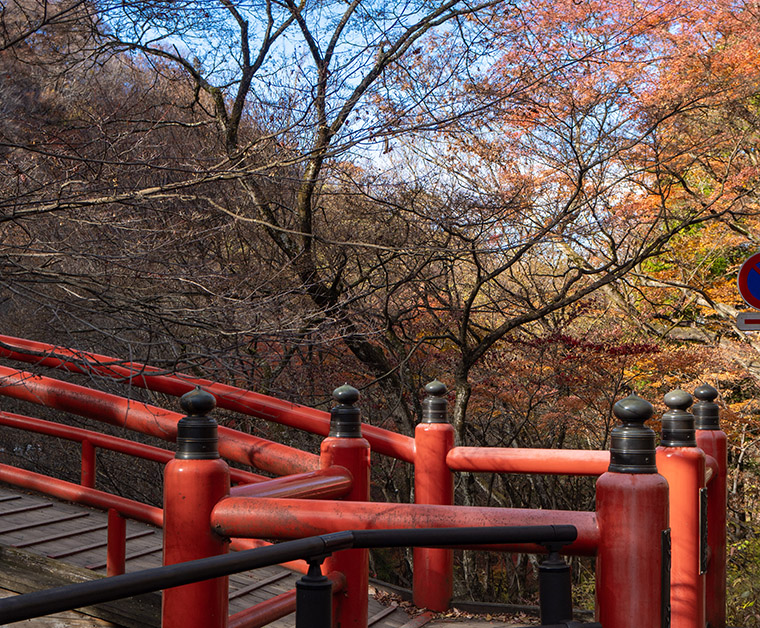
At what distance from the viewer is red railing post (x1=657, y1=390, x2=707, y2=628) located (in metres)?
2.94

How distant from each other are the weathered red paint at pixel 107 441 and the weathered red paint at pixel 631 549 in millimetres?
2264

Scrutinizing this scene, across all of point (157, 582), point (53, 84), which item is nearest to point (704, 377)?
point (53, 84)

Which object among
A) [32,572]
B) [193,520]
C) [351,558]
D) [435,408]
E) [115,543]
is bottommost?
[32,572]

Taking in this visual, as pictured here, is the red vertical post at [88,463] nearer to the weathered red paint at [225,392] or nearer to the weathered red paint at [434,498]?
the weathered red paint at [225,392]

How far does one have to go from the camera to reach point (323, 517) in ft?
6.63

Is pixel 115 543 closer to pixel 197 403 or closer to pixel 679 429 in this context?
pixel 197 403

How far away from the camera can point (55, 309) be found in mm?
3898

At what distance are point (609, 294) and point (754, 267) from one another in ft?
15.9

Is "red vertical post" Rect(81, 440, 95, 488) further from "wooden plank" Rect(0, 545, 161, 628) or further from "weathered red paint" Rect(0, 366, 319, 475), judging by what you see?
"wooden plank" Rect(0, 545, 161, 628)

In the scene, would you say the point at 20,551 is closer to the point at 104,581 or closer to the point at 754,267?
the point at 104,581

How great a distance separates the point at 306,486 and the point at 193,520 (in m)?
0.49

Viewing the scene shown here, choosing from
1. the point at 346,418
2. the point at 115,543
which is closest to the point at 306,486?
the point at 346,418

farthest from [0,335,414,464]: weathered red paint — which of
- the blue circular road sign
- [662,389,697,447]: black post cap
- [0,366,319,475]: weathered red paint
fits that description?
the blue circular road sign

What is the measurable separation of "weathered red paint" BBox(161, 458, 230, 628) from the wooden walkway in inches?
46.3
